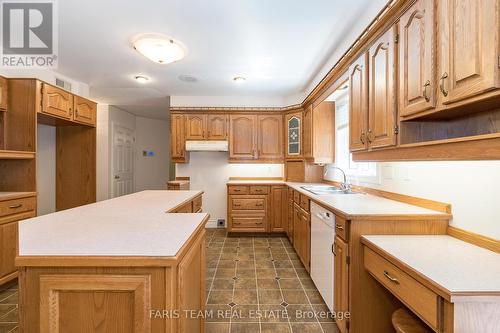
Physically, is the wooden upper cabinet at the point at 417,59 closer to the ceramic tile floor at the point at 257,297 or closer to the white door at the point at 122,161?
the ceramic tile floor at the point at 257,297

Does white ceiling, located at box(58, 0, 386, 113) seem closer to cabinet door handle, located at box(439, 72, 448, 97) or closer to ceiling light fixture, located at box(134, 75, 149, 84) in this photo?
ceiling light fixture, located at box(134, 75, 149, 84)

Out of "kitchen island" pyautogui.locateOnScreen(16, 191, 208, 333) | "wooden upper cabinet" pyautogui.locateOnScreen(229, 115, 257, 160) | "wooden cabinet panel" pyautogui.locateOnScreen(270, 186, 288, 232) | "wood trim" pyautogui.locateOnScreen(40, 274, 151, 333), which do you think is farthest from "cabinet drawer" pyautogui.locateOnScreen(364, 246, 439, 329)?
"wooden upper cabinet" pyautogui.locateOnScreen(229, 115, 257, 160)

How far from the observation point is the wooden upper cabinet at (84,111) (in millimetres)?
3395

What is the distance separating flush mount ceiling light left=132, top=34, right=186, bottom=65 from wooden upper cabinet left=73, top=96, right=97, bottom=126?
1542 mm

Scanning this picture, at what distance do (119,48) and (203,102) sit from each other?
1953mm

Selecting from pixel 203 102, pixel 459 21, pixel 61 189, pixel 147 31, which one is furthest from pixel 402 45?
pixel 61 189

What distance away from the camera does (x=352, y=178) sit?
300 cm

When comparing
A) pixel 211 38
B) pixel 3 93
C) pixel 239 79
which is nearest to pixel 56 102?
pixel 3 93

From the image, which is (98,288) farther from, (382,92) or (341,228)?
(382,92)

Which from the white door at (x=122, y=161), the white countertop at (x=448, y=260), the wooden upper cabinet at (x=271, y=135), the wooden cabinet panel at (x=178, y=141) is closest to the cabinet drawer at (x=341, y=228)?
the white countertop at (x=448, y=260)

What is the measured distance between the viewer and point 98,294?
3.01 feet

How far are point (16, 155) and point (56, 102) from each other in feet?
2.68

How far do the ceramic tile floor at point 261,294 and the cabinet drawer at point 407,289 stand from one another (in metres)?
0.86

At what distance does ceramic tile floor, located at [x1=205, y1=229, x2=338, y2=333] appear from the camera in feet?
6.32
